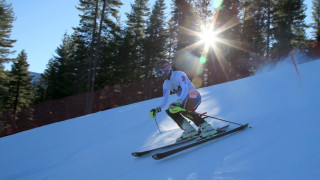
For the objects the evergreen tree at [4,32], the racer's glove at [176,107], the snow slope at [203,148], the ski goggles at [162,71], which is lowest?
the snow slope at [203,148]

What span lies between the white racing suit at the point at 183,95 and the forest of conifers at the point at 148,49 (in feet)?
59.6

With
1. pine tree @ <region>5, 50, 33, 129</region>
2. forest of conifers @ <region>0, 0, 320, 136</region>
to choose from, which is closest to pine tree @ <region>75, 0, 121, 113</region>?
forest of conifers @ <region>0, 0, 320, 136</region>

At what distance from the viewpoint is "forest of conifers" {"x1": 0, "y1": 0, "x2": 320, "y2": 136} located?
24.1 metres

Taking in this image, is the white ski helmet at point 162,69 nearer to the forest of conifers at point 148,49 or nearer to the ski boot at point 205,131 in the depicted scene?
the ski boot at point 205,131

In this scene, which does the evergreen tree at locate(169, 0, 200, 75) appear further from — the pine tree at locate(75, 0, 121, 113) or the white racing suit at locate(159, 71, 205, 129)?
the white racing suit at locate(159, 71, 205, 129)

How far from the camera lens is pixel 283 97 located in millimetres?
6625

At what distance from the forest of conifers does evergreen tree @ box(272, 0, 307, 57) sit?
11 cm

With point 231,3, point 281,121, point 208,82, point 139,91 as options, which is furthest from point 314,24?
point 281,121

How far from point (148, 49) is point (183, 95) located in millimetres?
26126

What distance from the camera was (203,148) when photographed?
13.1 feet

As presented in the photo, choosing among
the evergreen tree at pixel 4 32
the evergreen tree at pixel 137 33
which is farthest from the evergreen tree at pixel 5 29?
the evergreen tree at pixel 137 33

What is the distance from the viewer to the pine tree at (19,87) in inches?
1198

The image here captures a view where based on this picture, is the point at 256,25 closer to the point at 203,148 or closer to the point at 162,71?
the point at 162,71

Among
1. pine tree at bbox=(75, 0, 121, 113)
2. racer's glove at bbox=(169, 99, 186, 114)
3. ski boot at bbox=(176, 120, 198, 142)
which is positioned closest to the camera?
racer's glove at bbox=(169, 99, 186, 114)
